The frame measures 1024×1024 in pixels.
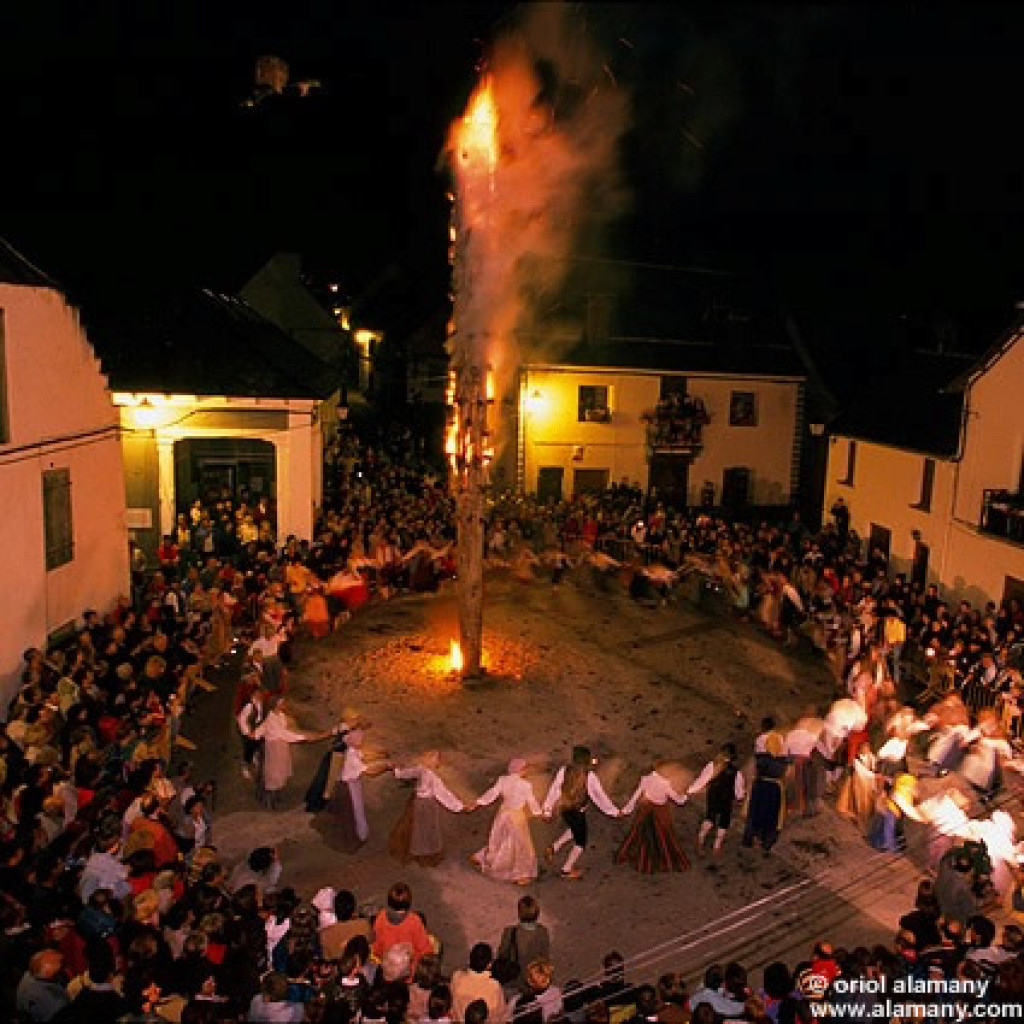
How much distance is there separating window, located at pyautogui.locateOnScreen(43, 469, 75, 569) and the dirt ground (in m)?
3.56

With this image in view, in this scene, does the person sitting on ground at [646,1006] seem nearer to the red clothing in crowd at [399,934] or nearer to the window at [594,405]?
the red clothing in crowd at [399,934]

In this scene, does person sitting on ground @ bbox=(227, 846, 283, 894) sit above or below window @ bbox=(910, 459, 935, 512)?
below

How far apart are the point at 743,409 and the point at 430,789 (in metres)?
26.9

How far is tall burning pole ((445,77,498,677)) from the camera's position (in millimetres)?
15055

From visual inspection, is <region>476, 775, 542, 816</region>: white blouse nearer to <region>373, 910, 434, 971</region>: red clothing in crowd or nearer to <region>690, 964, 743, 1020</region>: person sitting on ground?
<region>373, 910, 434, 971</region>: red clothing in crowd

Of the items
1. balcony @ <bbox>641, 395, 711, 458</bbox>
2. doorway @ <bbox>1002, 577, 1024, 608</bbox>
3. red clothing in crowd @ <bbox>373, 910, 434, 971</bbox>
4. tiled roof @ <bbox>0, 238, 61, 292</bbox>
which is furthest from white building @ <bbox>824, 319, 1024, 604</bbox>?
tiled roof @ <bbox>0, 238, 61, 292</bbox>

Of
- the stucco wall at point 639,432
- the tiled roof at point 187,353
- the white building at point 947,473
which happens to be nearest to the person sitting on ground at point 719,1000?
the white building at point 947,473

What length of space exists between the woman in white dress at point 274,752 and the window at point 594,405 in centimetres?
2255

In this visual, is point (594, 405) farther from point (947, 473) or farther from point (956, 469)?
point (956, 469)

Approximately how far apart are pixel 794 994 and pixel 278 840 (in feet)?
19.9

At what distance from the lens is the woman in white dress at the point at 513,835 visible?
9930 millimetres

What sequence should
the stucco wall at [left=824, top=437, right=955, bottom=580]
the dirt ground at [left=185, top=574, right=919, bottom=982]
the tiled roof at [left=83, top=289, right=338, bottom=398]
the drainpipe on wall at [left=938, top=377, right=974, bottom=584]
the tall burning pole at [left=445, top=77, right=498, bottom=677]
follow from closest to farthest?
the dirt ground at [left=185, top=574, right=919, bottom=982] → the tall burning pole at [left=445, top=77, right=498, bottom=677] → the drainpipe on wall at [left=938, top=377, right=974, bottom=584] → the tiled roof at [left=83, top=289, right=338, bottom=398] → the stucco wall at [left=824, top=437, right=955, bottom=580]

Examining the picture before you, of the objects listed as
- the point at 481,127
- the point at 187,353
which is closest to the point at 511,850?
the point at 481,127

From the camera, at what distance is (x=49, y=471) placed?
1495cm
